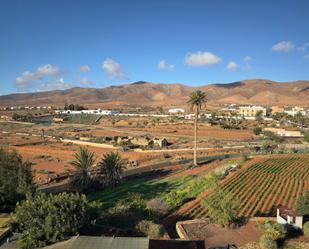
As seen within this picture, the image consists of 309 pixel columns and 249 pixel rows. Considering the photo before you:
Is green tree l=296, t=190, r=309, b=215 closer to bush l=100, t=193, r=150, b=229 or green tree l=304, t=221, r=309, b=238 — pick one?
green tree l=304, t=221, r=309, b=238

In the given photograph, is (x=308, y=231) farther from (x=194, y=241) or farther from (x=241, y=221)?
(x=194, y=241)

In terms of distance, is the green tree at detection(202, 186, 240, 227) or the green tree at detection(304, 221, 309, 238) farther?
the green tree at detection(202, 186, 240, 227)

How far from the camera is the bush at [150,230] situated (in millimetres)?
19547

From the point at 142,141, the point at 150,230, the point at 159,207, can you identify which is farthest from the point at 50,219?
the point at 142,141

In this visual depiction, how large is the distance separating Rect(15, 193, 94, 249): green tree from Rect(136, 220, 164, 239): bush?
3.12 meters

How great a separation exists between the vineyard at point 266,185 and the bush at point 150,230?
6.59 m

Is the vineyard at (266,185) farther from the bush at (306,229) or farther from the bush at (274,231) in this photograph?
the bush at (306,229)

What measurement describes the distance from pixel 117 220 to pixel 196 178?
1997 centimetres

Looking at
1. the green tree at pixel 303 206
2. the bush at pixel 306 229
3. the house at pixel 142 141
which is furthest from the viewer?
the house at pixel 142 141

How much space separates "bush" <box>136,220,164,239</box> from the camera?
19.5 metres

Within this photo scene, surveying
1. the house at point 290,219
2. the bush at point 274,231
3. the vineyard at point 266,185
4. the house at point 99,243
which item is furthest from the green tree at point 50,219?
the house at point 290,219

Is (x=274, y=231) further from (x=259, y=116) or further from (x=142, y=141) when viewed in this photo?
(x=259, y=116)

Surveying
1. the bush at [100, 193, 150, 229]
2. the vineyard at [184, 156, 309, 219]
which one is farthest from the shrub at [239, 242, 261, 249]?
the vineyard at [184, 156, 309, 219]

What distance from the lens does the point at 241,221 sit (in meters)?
23.3
